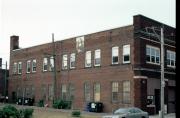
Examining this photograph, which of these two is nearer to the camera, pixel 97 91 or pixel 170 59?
pixel 97 91

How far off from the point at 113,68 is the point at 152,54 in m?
4.80

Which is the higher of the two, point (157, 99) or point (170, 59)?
point (170, 59)

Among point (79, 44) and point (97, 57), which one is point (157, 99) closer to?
point (97, 57)

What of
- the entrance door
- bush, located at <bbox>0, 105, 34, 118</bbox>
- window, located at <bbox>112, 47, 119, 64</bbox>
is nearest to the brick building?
window, located at <bbox>112, 47, 119, 64</bbox>

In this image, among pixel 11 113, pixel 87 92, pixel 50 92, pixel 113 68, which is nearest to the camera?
pixel 11 113

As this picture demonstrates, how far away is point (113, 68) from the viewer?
133 feet

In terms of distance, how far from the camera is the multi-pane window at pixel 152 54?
130ft

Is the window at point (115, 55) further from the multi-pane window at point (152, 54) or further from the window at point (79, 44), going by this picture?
the window at point (79, 44)

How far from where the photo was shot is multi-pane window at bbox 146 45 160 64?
39.5 metres

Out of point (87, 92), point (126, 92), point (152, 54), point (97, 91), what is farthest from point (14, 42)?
point (152, 54)

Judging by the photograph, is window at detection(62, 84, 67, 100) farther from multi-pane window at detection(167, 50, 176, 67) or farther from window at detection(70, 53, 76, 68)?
multi-pane window at detection(167, 50, 176, 67)

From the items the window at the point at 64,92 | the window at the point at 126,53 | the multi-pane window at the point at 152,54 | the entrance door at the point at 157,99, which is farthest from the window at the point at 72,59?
the entrance door at the point at 157,99

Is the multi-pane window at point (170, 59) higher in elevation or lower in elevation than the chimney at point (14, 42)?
lower

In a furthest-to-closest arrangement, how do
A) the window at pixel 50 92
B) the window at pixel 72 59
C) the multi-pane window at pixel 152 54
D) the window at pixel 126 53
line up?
the window at pixel 50 92 → the window at pixel 72 59 → the multi-pane window at pixel 152 54 → the window at pixel 126 53
